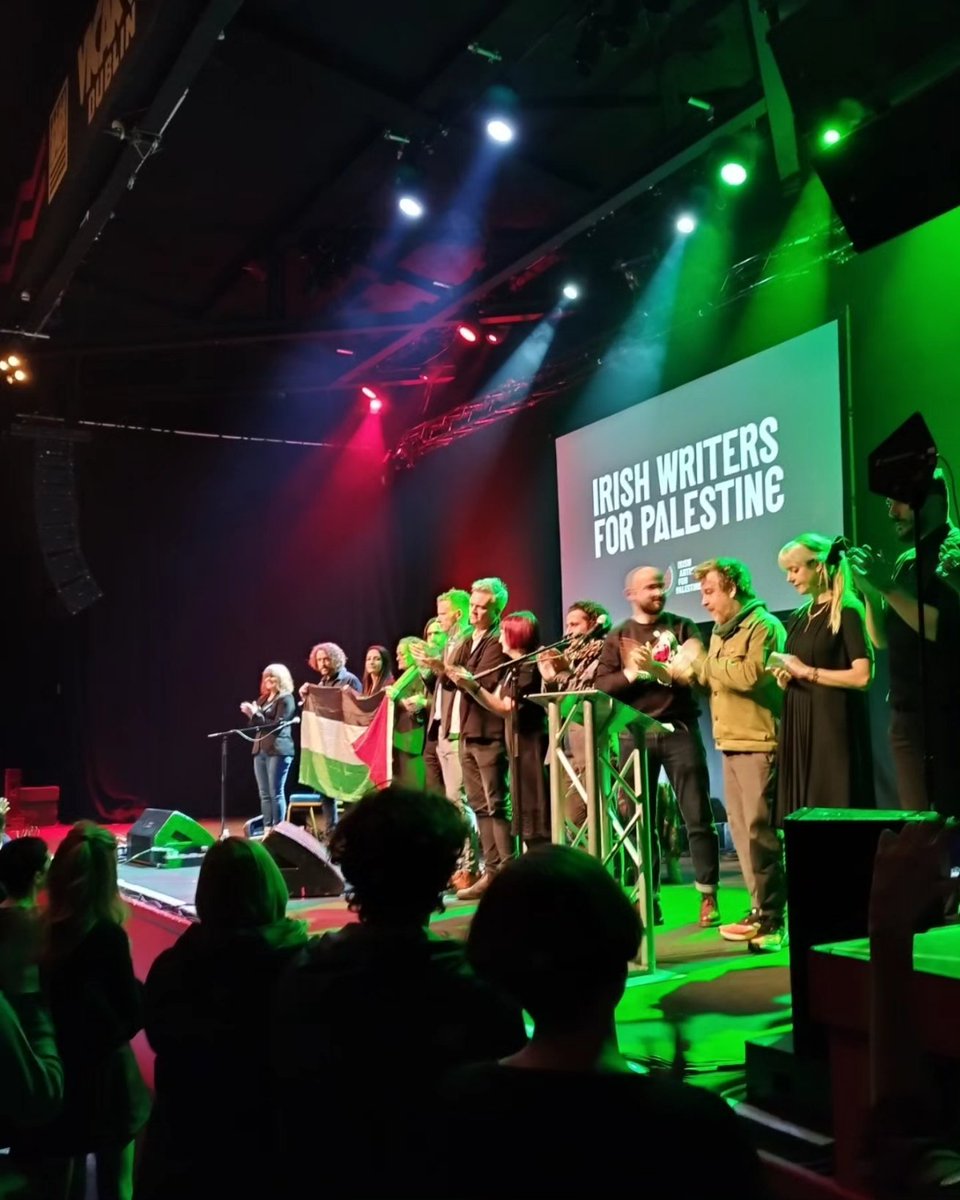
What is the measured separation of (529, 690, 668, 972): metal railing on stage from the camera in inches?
143

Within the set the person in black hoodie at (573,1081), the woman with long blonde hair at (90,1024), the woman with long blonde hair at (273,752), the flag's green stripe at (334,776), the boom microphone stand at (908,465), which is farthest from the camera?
the woman with long blonde hair at (273,752)

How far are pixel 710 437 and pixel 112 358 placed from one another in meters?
5.62

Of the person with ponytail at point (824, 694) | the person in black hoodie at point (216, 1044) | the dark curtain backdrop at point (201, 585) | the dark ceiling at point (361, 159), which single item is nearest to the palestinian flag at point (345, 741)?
the dark curtain backdrop at point (201, 585)

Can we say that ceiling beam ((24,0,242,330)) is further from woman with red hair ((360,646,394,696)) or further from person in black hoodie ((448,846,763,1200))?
person in black hoodie ((448,846,763,1200))

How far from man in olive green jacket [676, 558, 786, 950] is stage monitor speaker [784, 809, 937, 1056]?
170 centimetres

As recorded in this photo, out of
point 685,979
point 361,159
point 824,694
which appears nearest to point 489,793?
point 685,979

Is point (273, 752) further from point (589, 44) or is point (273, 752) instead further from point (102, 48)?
point (589, 44)

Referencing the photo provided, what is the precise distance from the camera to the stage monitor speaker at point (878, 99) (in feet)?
9.70

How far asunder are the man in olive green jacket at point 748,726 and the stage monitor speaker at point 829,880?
170 centimetres

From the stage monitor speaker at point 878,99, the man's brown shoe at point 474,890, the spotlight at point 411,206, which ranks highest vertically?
the spotlight at point 411,206

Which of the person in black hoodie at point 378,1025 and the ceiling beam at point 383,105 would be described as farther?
the ceiling beam at point 383,105

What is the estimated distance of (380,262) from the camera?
294 inches

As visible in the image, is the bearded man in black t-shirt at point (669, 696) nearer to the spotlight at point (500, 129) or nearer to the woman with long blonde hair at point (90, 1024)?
the woman with long blonde hair at point (90, 1024)

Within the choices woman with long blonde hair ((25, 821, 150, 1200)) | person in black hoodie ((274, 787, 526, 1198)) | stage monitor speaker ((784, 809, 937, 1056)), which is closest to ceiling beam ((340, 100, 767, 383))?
stage monitor speaker ((784, 809, 937, 1056))
